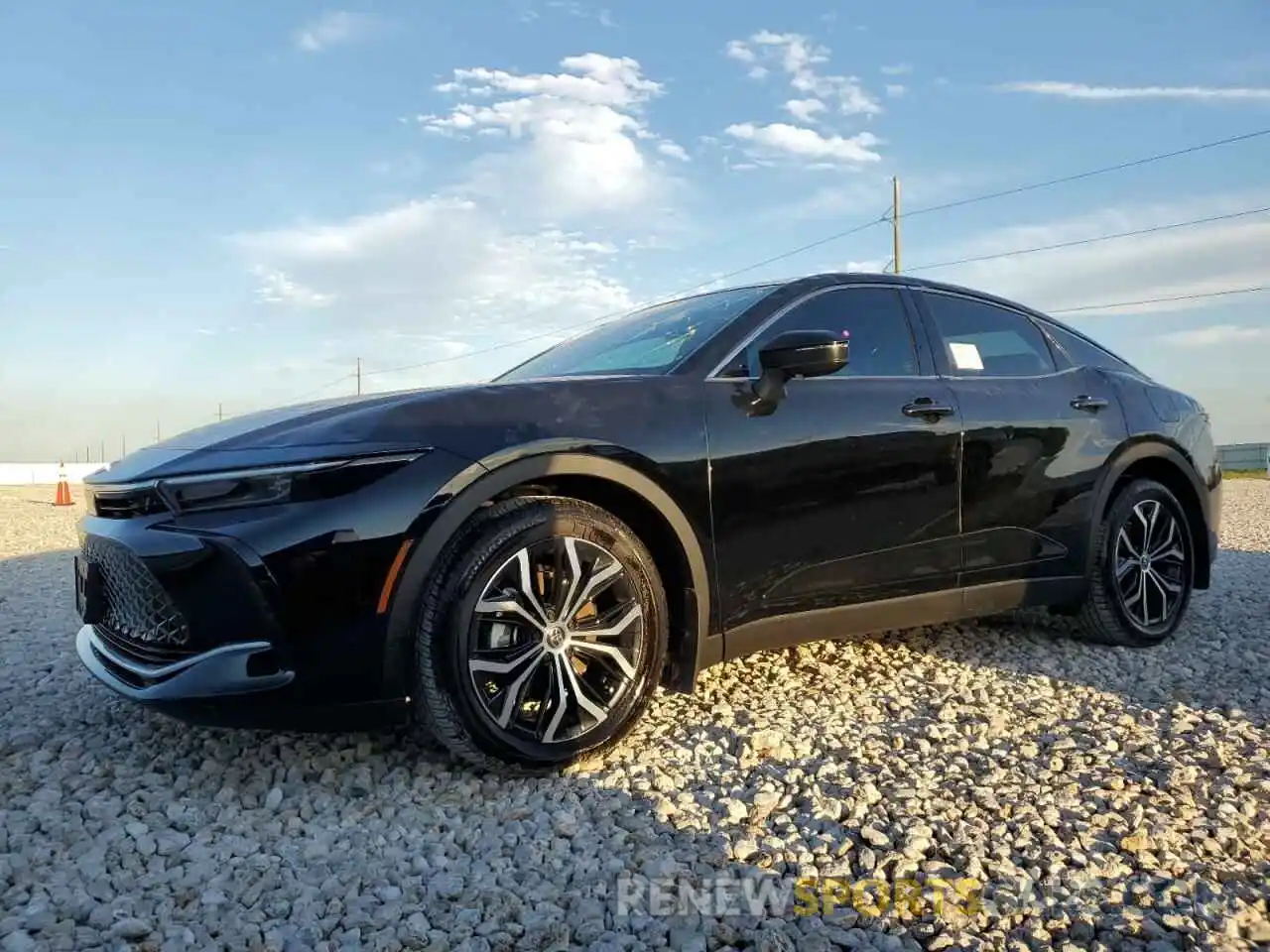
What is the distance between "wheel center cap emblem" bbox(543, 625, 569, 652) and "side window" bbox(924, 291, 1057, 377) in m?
2.17

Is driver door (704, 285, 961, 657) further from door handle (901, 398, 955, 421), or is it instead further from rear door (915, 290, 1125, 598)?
rear door (915, 290, 1125, 598)

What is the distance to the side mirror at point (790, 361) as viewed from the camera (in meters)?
3.03

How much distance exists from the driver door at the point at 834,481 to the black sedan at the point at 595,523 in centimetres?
1

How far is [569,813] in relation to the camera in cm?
245

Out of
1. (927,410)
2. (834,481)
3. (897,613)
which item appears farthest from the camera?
(927,410)

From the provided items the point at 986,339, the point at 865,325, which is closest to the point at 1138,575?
the point at 986,339

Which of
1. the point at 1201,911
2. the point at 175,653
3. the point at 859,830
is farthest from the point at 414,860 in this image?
the point at 1201,911

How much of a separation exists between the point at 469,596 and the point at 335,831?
69 centimetres

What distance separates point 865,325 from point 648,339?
910mm

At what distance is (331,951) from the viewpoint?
6.00ft

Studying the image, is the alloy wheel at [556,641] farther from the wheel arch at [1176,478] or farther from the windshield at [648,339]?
the wheel arch at [1176,478]

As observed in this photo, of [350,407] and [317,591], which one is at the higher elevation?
[350,407]

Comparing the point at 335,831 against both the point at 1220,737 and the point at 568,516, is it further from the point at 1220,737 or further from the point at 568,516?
the point at 1220,737

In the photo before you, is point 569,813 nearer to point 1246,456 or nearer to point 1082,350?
point 1082,350
